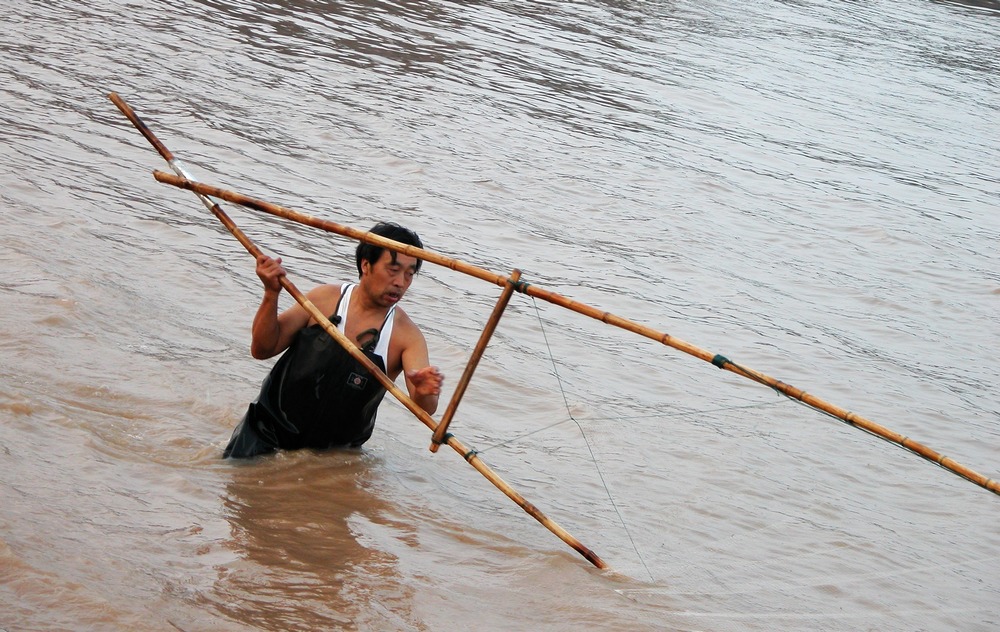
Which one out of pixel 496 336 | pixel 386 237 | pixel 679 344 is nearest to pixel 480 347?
pixel 386 237

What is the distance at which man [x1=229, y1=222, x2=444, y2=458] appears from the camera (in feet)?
14.1

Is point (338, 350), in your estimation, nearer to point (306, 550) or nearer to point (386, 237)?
point (386, 237)

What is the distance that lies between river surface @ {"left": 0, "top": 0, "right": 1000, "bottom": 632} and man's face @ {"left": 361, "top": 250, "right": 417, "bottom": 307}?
2.60 feet

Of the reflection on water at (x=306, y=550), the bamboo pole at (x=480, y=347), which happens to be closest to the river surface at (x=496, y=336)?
the reflection on water at (x=306, y=550)

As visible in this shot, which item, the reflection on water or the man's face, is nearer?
the reflection on water

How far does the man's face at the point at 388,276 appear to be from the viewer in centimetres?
429

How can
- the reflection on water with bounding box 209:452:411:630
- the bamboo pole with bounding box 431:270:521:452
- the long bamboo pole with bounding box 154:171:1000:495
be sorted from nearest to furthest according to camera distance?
the long bamboo pole with bounding box 154:171:1000:495, the reflection on water with bounding box 209:452:411:630, the bamboo pole with bounding box 431:270:521:452

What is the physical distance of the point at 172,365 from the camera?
5.66m

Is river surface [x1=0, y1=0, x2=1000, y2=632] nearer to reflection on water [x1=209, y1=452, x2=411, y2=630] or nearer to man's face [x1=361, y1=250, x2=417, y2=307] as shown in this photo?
reflection on water [x1=209, y1=452, x2=411, y2=630]

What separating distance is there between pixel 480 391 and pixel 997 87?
15.0 meters

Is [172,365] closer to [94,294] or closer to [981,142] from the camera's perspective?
[94,294]

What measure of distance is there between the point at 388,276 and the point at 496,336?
2.76 m

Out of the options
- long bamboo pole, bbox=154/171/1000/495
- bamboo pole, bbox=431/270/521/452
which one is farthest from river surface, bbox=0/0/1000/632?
long bamboo pole, bbox=154/171/1000/495

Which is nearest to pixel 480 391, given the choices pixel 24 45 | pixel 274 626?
pixel 274 626
